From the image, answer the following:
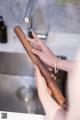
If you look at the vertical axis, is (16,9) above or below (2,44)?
above

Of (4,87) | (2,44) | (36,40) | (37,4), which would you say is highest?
(37,4)

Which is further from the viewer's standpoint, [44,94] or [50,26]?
[50,26]

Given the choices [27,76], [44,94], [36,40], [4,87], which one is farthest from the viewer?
[27,76]

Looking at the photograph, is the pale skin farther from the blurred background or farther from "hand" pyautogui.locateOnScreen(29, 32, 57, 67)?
the blurred background

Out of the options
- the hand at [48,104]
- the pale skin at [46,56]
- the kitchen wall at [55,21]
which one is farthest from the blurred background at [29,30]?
the hand at [48,104]

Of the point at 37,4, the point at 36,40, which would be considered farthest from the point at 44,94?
the point at 37,4

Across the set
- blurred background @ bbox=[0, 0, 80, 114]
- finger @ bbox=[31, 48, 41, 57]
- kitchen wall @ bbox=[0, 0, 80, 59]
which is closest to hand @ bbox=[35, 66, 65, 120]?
finger @ bbox=[31, 48, 41, 57]

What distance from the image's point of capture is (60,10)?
5.23 ft

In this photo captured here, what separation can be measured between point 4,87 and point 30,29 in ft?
1.14

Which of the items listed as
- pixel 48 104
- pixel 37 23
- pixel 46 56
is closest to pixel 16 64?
pixel 37 23

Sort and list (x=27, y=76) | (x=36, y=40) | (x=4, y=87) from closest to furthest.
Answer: (x=36, y=40) < (x=4, y=87) < (x=27, y=76)

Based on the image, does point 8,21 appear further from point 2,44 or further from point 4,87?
point 4,87

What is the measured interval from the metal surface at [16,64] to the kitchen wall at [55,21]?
0.04 meters

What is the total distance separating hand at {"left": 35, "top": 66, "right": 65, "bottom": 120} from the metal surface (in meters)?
0.82
